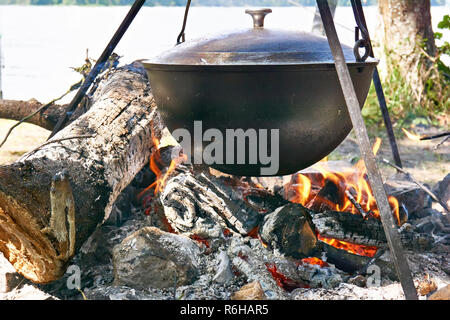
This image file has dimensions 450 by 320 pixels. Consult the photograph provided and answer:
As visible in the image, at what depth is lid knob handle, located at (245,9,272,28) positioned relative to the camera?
2301 millimetres

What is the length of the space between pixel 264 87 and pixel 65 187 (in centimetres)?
94

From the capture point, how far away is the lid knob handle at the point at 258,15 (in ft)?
7.55

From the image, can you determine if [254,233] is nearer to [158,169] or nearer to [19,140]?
[158,169]

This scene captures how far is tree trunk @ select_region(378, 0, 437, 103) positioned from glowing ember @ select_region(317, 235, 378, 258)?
132 inches

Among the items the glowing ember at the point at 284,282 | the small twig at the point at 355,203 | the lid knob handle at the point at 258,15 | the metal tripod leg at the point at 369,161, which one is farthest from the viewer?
the small twig at the point at 355,203

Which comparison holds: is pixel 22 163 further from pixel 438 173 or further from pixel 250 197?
pixel 438 173

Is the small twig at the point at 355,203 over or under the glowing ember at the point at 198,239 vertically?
over

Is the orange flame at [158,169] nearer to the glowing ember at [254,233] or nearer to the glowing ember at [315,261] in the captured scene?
the glowing ember at [254,233]

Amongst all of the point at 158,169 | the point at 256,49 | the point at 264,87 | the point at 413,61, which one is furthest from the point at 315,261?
the point at 413,61

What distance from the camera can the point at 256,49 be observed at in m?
2.08

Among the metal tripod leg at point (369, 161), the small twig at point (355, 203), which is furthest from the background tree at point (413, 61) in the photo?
the metal tripod leg at point (369, 161)

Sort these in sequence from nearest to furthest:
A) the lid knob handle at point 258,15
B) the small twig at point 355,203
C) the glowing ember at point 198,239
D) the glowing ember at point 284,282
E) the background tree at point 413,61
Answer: the glowing ember at point 284,282 → the lid knob handle at point 258,15 → the glowing ember at point 198,239 → the small twig at point 355,203 → the background tree at point 413,61

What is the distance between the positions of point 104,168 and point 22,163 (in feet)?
1.51
